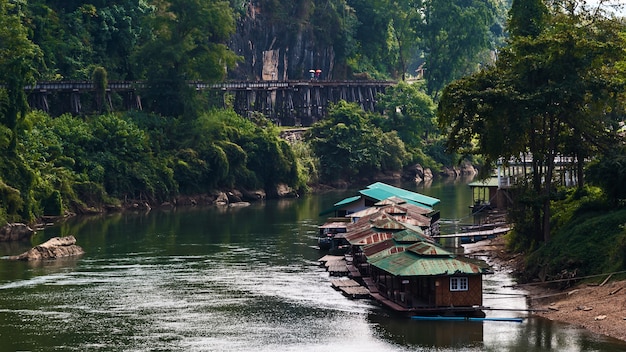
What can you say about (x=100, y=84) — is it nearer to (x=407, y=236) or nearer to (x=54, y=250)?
(x=54, y=250)

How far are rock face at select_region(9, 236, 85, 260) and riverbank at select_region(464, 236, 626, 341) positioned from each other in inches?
1170

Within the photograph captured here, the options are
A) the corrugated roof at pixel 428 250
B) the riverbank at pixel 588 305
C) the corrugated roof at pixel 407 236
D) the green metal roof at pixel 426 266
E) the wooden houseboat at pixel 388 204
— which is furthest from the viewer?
the wooden houseboat at pixel 388 204

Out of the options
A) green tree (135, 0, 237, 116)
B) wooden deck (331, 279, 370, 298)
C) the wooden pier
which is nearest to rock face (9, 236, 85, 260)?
wooden deck (331, 279, 370, 298)

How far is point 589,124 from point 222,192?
5591cm

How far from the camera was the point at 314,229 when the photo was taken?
89812 millimetres

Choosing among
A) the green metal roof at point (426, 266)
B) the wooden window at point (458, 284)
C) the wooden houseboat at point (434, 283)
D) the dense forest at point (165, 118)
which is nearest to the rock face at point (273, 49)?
the dense forest at point (165, 118)

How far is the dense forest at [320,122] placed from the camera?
63875mm

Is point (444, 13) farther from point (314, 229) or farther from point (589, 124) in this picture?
point (589, 124)

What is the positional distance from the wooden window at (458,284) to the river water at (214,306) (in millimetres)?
1665

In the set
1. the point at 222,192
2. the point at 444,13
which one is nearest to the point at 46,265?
the point at 222,192

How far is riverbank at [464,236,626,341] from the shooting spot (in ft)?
168

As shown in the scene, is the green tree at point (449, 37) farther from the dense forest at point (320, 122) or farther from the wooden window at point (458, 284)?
the wooden window at point (458, 284)

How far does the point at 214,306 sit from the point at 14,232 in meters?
31.1

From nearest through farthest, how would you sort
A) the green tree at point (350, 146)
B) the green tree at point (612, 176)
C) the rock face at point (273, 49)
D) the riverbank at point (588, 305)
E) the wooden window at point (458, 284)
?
1. the riverbank at point (588, 305)
2. the wooden window at point (458, 284)
3. the green tree at point (612, 176)
4. the green tree at point (350, 146)
5. the rock face at point (273, 49)
